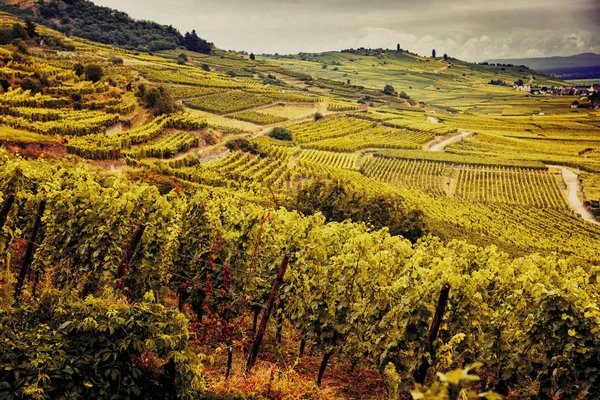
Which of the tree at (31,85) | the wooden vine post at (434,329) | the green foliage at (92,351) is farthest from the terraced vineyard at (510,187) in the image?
the green foliage at (92,351)

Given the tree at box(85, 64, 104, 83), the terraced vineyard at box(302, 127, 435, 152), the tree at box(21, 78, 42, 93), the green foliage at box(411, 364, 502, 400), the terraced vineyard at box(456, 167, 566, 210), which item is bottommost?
the terraced vineyard at box(456, 167, 566, 210)

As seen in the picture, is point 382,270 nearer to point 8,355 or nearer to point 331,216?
point 8,355

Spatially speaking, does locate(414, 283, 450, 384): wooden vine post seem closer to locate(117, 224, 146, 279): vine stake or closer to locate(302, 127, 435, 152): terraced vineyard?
locate(117, 224, 146, 279): vine stake

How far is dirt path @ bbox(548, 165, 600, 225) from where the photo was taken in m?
78.1

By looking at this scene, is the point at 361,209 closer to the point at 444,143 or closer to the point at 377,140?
the point at 377,140

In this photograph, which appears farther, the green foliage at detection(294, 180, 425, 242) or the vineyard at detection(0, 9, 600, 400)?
the green foliage at detection(294, 180, 425, 242)

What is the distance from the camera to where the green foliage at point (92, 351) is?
7496mm

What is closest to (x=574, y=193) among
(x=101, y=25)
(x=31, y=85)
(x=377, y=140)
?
(x=377, y=140)

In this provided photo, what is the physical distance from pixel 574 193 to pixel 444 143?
42895 millimetres

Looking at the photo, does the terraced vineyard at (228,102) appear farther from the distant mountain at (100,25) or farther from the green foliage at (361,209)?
the distant mountain at (100,25)

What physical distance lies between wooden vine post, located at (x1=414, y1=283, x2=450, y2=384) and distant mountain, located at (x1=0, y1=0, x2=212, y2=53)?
519 ft

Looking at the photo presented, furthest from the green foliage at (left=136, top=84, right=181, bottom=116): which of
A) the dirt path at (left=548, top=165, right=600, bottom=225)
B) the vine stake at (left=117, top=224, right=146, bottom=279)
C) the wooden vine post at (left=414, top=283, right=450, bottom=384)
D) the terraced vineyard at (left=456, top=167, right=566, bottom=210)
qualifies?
the dirt path at (left=548, top=165, right=600, bottom=225)

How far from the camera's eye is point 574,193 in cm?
8919

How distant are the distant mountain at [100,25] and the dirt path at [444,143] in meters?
96.1
